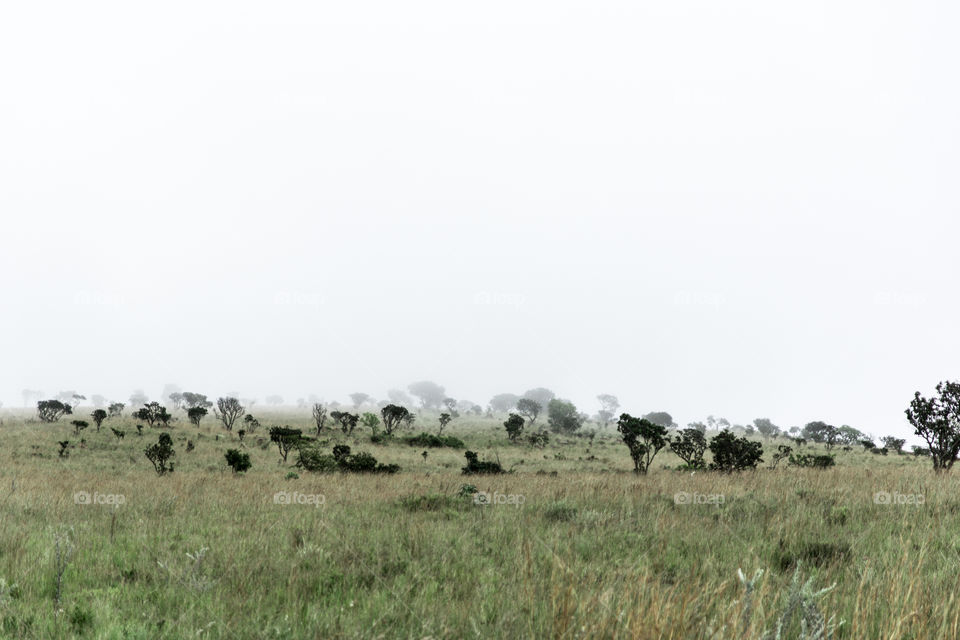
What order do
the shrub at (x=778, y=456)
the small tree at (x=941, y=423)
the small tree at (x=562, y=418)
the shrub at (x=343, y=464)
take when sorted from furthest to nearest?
the small tree at (x=562, y=418) < the shrub at (x=778, y=456) < the shrub at (x=343, y=464) < the small tree at (x=941, y=423)

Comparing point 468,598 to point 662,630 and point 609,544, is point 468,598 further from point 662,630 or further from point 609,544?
point 609,544

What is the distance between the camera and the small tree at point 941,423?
631 inches

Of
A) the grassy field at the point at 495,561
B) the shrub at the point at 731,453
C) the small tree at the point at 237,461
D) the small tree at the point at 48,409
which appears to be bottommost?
the small tree at the point at 48,409

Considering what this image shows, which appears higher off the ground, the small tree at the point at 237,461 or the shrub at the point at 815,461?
the small tree at the point at 237,461

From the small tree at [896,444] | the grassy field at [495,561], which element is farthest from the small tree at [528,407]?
the grassy field at [495,561]

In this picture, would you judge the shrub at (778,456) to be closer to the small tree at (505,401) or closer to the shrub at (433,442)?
the shrub at (433,442)

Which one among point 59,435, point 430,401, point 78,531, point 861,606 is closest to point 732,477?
point 861,606

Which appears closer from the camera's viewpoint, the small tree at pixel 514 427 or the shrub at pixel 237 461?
the shrub at pixel 237 461

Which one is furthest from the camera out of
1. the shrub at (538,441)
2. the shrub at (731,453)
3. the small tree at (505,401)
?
the small tree at (505,401)

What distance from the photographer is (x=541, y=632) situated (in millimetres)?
2977

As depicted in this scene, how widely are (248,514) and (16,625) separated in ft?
15.9

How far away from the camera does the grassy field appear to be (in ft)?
10.9

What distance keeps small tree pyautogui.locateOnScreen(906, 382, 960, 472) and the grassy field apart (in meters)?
8.53

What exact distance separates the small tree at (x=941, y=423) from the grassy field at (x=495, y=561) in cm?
853
